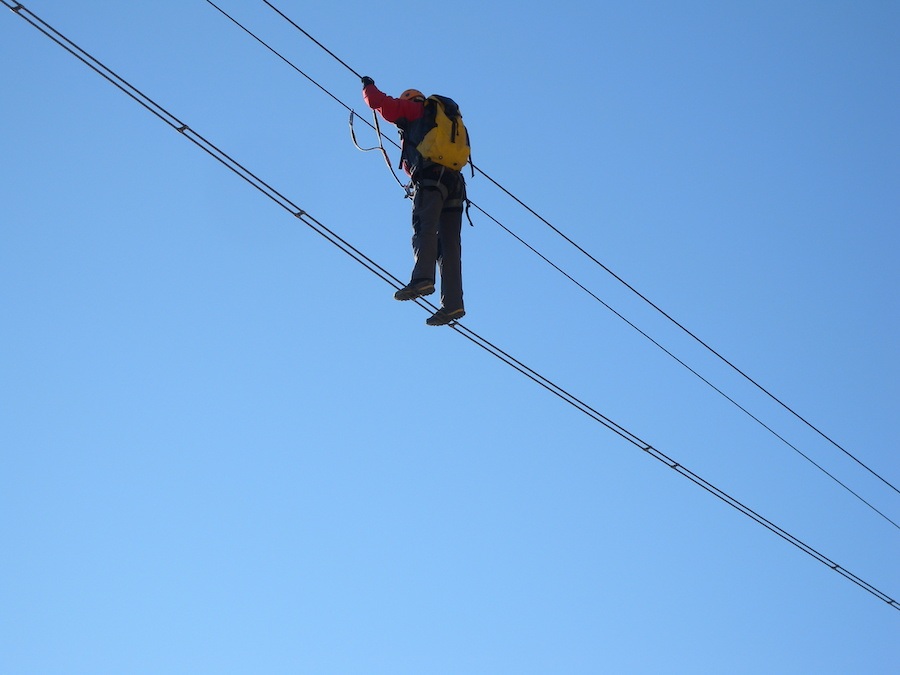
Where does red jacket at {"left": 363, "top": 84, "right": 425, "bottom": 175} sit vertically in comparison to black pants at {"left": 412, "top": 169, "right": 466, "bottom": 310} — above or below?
above

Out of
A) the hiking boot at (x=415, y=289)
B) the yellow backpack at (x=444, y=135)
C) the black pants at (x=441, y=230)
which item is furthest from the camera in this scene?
the yellow backpack at (x=444, y=135)

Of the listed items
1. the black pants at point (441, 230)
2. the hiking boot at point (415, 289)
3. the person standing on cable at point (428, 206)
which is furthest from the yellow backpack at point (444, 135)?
the hiking boot at point (415, 289)

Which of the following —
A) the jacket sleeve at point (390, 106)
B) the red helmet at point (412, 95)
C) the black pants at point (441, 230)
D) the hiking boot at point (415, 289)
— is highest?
the red helmet at point (412, 95)

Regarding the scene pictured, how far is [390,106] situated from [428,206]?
773mm

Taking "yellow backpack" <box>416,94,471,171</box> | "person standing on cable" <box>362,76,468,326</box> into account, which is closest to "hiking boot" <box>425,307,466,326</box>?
"person standing on cable" <box>362,76,468,326</box>

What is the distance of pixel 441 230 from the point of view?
35.0ft

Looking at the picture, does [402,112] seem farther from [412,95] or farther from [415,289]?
[415,289]

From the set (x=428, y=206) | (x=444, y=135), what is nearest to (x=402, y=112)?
(x=444, y=135)

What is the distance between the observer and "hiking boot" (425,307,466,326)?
1020 cm

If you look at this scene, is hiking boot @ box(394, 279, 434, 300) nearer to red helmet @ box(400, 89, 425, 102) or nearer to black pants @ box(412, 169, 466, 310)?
black pants @ box(412, 169, 466, 310)

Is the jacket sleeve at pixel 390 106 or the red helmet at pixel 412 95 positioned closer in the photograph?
the jacket sleeve at pixel 390 106

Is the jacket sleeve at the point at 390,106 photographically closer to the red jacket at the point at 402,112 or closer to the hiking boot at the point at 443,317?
the red jacket at the point at 402,112

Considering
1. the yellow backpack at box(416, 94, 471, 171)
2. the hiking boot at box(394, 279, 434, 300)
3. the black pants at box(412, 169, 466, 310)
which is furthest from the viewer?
the yellow backpack at box(416, 94, 471, 171)

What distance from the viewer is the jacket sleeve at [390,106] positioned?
10.1 m
